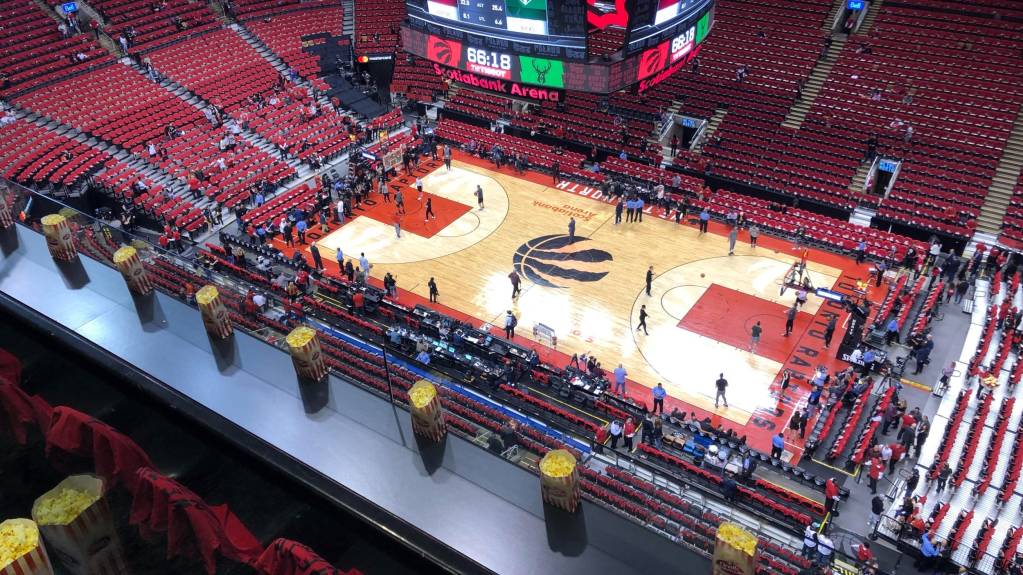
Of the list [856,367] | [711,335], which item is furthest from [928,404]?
[711,335]

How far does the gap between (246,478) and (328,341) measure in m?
3.42

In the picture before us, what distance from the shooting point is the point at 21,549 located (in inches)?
295

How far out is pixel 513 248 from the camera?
31703mm

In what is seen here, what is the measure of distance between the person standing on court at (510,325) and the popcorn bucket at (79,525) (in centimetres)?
1728

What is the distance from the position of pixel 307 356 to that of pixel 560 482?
16.8ft

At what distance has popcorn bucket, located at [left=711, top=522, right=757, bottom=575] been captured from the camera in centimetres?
913

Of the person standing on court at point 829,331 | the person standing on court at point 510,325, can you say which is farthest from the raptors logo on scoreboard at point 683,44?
the person standing on court at point 829,331

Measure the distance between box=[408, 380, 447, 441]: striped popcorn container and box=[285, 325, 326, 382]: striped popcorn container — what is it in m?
2.03

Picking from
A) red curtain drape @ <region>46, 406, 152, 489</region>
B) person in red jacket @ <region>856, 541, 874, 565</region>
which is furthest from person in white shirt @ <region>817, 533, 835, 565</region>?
red curtain drape @ <region>46, 406, 152, 489</region>

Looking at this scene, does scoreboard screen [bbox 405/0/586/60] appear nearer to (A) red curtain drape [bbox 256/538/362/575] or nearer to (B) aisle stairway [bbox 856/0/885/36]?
(A) red curtain drape [bbox 256/538/362/575]

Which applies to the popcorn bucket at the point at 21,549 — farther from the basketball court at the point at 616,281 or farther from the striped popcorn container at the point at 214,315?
the basketball court at the point at 616,281

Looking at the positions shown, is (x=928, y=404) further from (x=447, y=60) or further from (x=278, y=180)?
(x=278, y=180)

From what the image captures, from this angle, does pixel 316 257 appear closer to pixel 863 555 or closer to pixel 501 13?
pixel 501 13

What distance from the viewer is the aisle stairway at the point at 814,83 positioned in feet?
122
